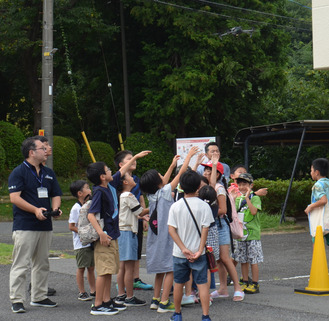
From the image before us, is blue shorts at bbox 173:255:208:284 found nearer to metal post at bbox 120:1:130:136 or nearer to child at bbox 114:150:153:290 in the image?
child at bbox 114:150:153:290

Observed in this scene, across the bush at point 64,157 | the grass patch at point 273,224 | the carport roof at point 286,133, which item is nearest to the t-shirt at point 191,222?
the carport roof at point 286,133

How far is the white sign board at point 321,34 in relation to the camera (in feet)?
28.2

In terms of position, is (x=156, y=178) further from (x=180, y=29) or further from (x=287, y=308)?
(x=180, y=29)

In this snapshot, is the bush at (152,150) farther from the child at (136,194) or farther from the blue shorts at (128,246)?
the blue shorts at (128,246)

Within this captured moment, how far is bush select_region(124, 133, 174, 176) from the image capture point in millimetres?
27016

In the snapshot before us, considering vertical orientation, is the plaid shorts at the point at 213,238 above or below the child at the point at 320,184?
below

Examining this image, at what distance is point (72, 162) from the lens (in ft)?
88.9

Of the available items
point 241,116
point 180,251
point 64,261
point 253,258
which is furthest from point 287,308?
point 241,116

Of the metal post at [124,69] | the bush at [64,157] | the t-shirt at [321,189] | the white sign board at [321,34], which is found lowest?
the t-shirt at [321,189]

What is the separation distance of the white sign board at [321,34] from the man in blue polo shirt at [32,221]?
3.78m

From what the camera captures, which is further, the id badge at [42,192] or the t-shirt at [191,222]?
the id badge at [42,192]

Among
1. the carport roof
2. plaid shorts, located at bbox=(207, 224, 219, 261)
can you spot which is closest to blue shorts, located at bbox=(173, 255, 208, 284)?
plaid shorts, located at bbox=(207, 224, 219, 261)

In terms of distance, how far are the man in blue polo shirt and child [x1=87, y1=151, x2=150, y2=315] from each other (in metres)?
0.61

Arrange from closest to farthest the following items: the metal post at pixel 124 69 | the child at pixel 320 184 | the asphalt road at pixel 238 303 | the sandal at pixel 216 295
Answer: the asphalt road at pixel 238 303
the sandal at pixel 216 295
the child at pixel 320 184
the metal post at pixel 124 69
